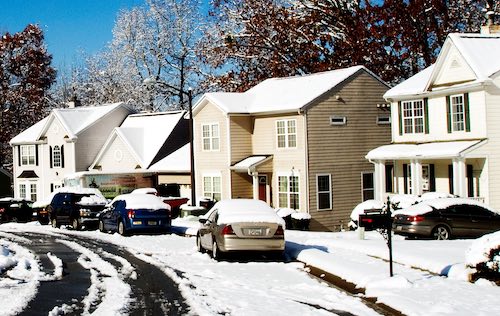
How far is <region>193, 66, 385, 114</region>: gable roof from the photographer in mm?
37406

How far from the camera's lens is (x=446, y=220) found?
24.6 metres

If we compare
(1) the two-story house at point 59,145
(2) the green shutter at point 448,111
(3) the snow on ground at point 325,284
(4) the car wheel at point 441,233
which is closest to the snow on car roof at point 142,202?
(3) the snow on ground at point 325,284

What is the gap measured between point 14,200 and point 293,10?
2253cm

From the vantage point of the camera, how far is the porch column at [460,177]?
29578mm

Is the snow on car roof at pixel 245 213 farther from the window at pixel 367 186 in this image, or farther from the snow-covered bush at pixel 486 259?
the window at pixel 367 186

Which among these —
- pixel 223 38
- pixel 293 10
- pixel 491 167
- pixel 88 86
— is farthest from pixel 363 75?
pixel 88 86

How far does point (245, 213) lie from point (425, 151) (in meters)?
14.8

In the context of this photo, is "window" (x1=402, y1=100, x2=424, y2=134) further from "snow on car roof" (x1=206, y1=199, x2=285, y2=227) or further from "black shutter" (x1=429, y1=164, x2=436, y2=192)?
"snow on car roof" (x1=206, y1=199, x2=285, y2=227)

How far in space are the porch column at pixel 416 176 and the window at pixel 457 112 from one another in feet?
7.32

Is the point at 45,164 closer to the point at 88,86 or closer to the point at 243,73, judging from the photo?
the point at 243,73

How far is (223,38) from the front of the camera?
5347 centimetres

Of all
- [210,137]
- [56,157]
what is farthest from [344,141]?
[56,157]

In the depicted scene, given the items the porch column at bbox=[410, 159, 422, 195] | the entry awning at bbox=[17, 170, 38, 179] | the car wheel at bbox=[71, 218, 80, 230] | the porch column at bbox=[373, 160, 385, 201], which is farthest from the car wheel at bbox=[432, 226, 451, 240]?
the entry awning at bbox=[17, 170, 38, 179]

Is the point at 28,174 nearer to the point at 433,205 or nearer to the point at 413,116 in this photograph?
the point at 413,116
